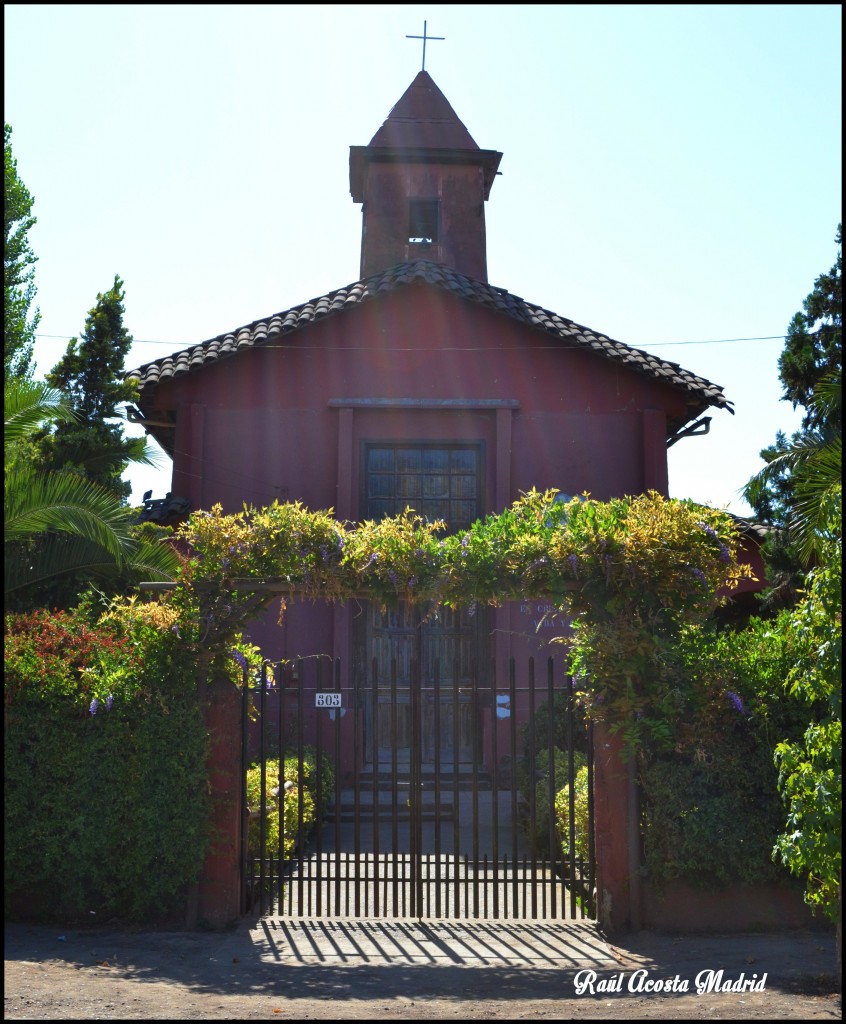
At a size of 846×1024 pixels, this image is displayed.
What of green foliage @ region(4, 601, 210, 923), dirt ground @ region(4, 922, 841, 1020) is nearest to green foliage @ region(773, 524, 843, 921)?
dirt ground @ region(4, 922, 841, 1020)

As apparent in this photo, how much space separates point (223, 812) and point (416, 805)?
4.71ft

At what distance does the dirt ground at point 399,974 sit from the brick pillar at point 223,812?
0.23m

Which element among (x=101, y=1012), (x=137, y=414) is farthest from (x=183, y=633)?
(x=137, y=414)

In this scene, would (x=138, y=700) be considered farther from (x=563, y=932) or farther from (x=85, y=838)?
(x=563, y=932)

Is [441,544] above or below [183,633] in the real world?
above

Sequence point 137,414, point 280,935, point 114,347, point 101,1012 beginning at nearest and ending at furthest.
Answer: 1. point 101,1012
2. point 280,935
3. point 114,347
4. point 137,414

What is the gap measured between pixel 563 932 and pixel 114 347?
32.4 feet

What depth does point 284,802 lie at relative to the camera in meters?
9.38

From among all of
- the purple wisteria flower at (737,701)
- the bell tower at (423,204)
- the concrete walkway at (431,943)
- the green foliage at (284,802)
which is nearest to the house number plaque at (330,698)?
the green foliage at (284,802)

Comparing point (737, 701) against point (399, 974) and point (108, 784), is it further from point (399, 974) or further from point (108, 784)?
point (108, 784)

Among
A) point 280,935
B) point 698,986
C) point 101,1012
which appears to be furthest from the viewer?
point 280,935

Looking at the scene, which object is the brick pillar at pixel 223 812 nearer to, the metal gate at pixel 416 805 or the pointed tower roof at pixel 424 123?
the metal gate at pixel 416 805

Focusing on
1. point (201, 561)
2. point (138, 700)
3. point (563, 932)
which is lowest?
point (563, 932)

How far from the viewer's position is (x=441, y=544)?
7.99 meters
